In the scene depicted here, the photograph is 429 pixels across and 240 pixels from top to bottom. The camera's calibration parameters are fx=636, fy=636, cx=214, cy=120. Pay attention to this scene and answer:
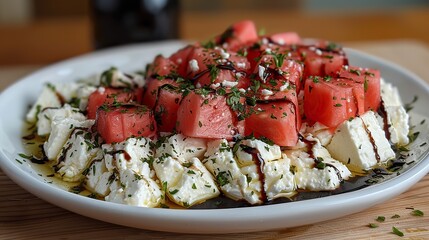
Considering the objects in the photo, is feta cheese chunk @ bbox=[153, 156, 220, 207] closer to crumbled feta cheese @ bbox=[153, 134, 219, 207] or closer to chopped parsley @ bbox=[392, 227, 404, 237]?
crumbled feta cheese @ bbox=[153, 134, 219, 207]

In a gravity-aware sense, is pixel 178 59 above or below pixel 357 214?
above

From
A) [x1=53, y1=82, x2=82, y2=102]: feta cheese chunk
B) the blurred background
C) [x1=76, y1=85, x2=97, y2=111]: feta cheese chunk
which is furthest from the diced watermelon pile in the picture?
the blurred background

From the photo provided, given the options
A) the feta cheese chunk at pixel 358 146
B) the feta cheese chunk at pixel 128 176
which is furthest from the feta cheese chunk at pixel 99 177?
the feta cheese chunk at pixel 358 146

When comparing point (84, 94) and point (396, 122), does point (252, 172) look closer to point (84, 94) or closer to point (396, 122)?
point (396, 122)

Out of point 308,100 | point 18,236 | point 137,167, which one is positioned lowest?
point 18,236

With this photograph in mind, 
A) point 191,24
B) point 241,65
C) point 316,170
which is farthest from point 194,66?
point 191,24

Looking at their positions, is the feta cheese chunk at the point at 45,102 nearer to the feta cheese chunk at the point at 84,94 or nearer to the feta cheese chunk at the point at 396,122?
the feta cheese chunk at the point at 84,94

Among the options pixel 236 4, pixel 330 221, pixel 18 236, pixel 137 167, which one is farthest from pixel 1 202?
pixel 236 4

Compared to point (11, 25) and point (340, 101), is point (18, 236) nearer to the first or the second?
point (340, 101)
